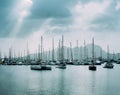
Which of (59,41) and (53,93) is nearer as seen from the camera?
(53,93)

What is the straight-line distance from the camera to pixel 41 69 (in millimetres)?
143625

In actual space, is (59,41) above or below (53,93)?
above

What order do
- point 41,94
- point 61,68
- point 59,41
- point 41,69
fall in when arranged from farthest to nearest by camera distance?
1. point 59,41
2. point 61,68
3. point 41,69
4. point 41,94

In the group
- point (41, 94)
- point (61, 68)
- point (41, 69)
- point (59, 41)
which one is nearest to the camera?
point (41, 94)

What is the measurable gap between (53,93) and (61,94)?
1.71 m

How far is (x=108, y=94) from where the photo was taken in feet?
190

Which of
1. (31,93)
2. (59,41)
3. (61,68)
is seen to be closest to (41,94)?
(31,93)

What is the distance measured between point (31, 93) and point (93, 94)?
11.8 m

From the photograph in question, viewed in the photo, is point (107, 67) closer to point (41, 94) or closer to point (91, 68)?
point (91, 68)

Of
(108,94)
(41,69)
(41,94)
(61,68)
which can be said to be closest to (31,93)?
(41,94)

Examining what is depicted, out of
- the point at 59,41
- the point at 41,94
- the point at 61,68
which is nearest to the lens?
the point at 41,94

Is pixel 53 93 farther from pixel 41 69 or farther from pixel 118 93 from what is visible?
pixel 41 69

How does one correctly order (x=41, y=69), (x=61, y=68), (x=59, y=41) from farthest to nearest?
1. (x=59, y=41)
2. (x=61, y=68)
3. (x=41, y=69)

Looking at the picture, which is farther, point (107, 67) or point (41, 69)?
point (107, 67)
